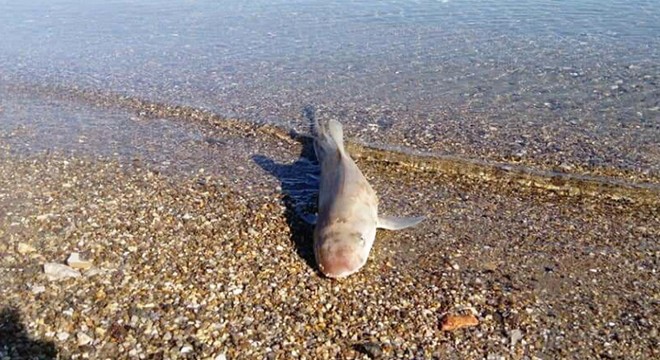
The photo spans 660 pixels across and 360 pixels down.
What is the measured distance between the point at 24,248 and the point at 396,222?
361cm

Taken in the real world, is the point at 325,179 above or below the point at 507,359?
above

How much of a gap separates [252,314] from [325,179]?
2.17m

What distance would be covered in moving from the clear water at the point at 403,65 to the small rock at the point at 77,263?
4756 mm

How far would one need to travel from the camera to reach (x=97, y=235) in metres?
5.95

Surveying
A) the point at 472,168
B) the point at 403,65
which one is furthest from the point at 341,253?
the point at 403,65

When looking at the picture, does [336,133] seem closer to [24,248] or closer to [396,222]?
[396,222]

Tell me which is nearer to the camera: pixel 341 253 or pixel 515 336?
pixel 515 336

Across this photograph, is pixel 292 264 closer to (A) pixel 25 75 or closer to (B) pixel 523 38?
(A) pixel 25 75

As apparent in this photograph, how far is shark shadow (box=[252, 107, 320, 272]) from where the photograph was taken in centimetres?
603

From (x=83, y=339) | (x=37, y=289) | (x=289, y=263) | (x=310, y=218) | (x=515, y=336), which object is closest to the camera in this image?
(x=83, y=339)

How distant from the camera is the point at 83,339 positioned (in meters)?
4.50

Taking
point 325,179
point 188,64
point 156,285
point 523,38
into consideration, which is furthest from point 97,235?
point 523,38

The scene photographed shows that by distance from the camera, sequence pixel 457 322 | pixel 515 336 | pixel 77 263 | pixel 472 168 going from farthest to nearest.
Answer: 1. pixel 472 168
2. pixel 77 263
3. pixel 457 322
4. pixel 515 336

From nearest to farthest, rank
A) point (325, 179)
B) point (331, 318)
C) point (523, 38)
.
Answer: point (331, 318) → point (325, 179) → point (523, 38)
